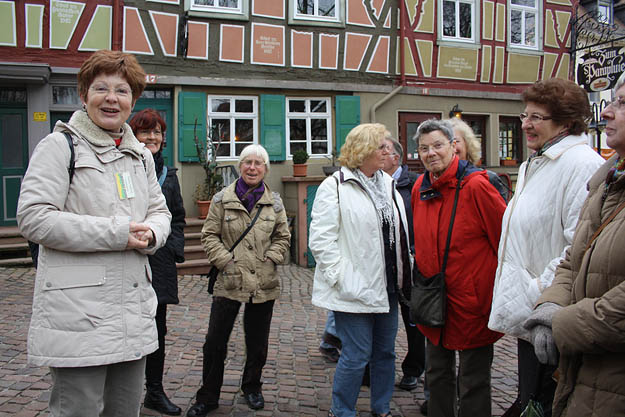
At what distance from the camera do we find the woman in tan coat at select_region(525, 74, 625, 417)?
1.70 meters

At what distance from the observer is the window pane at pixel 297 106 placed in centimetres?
1173

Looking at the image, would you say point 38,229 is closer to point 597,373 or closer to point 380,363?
point 597,373

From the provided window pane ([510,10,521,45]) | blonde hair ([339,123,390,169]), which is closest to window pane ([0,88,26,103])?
blonde hair ([339,123,390,169])

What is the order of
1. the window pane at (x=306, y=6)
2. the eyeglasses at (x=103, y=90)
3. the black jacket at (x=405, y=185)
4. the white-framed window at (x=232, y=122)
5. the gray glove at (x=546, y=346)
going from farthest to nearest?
the window pane at (x=306, y=6)
the white-framed window at (x=232, y=122)
the black jacket at (x=405, y=185)
the eyeglasses at (x=103, y=90)
the gray glove at (x=546, y=346)

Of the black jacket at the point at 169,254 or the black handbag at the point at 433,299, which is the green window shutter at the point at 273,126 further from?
the black handbag at the point at 433,299

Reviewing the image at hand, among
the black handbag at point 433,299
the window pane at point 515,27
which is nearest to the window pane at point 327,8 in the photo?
the window pane at point 515,27

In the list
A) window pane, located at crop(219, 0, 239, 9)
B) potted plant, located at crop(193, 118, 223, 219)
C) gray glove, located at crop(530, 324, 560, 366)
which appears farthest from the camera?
window pane, located at crop(219, 0, 239, 9)

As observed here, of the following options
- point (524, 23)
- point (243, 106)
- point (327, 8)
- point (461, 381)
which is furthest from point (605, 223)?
point (524, 23)

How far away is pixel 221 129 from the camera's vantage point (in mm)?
11086

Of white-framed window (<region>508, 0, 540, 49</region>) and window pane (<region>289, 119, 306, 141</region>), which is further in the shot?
white-framed window (<region>508, 0, 540, 49</region>)

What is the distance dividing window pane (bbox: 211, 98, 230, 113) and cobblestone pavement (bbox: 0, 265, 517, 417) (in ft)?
16.9

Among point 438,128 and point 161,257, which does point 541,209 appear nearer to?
point 438,128

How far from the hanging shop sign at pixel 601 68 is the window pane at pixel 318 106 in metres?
5.33

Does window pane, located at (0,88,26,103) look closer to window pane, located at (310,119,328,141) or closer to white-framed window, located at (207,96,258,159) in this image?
white-framed window, located at (207,96,258,159)
